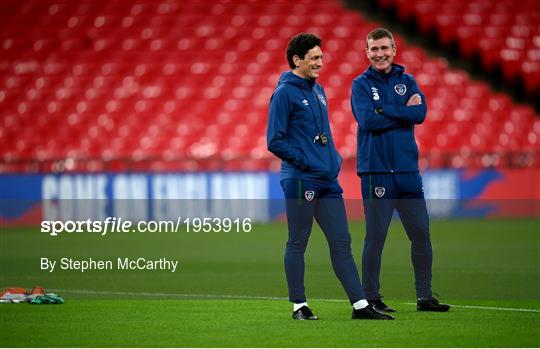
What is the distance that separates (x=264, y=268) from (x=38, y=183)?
7.84 metres

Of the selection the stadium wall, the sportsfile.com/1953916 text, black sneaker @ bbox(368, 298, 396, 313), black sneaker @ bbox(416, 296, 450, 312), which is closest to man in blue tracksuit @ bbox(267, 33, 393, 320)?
black sneaker @ bbox(368, 298, 396, 313)

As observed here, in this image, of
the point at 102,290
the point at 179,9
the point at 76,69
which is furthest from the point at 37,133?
the point at 102,290

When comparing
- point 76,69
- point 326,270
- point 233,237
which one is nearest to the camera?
point 326,270

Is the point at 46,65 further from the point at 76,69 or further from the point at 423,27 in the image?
the point at 423,27

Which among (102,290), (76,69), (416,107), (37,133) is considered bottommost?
(102,290)

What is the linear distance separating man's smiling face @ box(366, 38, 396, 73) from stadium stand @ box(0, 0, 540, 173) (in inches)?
479

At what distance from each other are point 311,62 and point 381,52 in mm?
686

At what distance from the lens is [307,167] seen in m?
7.98

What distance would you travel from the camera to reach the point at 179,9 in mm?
26125

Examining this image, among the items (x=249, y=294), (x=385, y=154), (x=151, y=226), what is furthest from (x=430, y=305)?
(x=151, y=226)

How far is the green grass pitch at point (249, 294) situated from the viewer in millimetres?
7496

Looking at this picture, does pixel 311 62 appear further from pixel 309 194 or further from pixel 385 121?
pixel 309 194

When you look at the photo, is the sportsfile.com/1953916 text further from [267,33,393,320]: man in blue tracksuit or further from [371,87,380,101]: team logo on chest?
[267,33,393,320]: man in blue tracksuit

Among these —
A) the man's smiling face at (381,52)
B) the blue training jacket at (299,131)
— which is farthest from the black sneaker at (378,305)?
the man's smiling face at (381,52)
